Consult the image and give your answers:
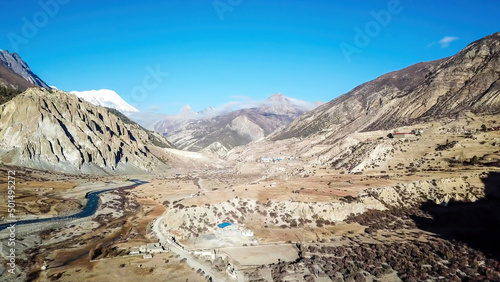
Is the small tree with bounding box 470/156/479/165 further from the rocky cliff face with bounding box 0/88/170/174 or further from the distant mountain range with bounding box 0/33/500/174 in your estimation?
the rocky cliff face with bounding box 0/88/170/174

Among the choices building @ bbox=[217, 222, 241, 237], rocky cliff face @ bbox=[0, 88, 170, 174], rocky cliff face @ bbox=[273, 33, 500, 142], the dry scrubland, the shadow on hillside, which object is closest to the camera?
the dry scrubland

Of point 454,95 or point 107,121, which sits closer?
point 454,95

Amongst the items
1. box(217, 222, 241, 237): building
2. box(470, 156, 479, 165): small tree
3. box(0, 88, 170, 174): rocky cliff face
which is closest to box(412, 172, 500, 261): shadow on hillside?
box(470, 156, 479, 165): small tree

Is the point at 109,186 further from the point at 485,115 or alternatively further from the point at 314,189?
the point at 485,115

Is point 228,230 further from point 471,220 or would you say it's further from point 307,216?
point 471,220

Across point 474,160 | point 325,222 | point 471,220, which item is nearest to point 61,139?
point 325,222

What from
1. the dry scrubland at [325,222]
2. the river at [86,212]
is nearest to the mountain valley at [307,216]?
the dry scrubland at [325,222]

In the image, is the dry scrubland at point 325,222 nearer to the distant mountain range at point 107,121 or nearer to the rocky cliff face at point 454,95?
the rocky cliff face at point 454,95
